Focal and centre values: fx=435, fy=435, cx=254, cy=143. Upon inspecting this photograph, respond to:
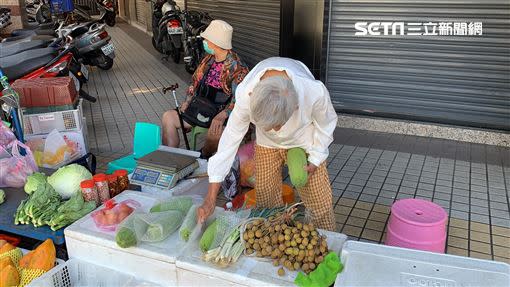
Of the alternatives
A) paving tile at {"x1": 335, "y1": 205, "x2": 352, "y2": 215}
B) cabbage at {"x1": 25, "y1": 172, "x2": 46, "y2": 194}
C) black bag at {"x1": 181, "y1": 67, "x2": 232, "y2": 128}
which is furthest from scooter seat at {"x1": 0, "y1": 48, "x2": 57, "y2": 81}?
paving tile at {"x1": 335, "y1": 205, "x2": 352, "y2": 215}

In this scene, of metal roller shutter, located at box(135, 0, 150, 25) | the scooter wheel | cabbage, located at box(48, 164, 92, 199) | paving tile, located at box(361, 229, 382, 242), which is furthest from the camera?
metal roller shutter, located at box(135, 0, 150, 25)

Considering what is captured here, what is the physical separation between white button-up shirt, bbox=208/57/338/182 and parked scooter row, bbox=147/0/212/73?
19.0ft

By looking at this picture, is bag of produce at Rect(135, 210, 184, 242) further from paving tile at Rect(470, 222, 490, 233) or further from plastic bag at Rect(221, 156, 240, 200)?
paving tile at Rect(470, 222, 490, 233)

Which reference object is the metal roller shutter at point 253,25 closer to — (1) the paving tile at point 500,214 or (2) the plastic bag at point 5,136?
(1) the paving tile at point 500,214

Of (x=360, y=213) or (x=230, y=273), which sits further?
(x=360, y=213)

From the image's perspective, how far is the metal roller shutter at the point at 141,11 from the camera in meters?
16.7

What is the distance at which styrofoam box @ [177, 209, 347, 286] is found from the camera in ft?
5.94

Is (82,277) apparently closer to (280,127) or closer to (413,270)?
(280,127)

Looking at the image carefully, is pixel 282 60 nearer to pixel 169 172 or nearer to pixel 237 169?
pixel 169 172

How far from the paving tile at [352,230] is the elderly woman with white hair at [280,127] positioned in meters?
0.68

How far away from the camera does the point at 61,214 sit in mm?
2492

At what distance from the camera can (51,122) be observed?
418cm

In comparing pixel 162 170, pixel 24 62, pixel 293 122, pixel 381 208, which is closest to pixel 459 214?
pixel 381 208

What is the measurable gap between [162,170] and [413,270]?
181 cm
